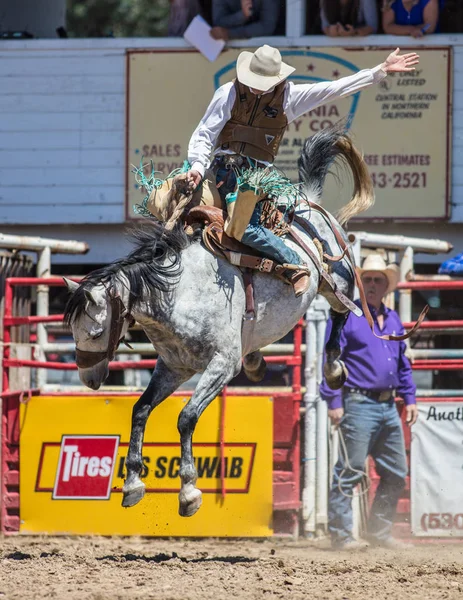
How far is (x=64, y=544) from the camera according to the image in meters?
7.11

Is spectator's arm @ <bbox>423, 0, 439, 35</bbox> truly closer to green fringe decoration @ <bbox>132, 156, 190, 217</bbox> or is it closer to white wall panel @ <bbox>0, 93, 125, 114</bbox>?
white wall panel @ <bbox>0, 93, 125, 114</bbox>

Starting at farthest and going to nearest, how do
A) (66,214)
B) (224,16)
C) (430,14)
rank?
1. (66,214)
2. (224,16)
3. (430,14)

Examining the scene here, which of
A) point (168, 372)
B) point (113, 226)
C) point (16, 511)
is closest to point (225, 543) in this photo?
point (16, 511)

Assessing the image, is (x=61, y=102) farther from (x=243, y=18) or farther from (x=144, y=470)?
(x=144, y=470)

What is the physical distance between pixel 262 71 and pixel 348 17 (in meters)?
4.35

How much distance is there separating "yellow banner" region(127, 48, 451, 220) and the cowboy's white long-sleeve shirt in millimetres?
3699

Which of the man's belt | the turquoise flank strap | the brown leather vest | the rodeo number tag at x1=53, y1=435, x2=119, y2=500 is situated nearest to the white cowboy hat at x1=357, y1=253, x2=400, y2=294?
the man's belt

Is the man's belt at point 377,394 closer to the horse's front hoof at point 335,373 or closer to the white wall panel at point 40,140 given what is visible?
the horse's front hoof at point 335,373

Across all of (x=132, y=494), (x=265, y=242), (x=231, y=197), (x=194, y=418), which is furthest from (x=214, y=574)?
(x=231, y=197)

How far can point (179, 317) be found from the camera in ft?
18.1

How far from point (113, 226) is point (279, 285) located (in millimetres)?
4477

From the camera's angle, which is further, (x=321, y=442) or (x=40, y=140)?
(x=40, y=140)

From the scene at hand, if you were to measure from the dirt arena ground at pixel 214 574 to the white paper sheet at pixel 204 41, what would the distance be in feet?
A: 16.1

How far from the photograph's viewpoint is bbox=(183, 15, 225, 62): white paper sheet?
31.8 feet
